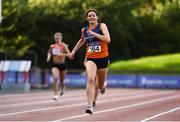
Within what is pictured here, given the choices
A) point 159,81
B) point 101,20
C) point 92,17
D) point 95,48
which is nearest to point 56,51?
point 95,48

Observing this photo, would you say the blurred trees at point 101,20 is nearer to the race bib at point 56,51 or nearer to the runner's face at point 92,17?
the race bib at point 56,51

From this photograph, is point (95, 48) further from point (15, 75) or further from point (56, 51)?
point (15, 75)

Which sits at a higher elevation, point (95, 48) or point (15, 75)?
point (95, 48)

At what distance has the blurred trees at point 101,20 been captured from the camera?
53.4 meters

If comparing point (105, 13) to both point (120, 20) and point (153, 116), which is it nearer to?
point (120, 20)

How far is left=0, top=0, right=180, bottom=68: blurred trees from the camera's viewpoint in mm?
53438

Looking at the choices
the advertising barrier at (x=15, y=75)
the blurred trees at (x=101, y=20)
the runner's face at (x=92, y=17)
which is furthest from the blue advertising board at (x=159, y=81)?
A: the runner's face at (x=92, y=17)

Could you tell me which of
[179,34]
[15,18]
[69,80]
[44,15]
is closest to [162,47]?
[179,34]

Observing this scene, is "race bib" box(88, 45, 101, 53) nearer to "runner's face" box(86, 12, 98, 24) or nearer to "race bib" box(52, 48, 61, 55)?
"runner's face" box(86, 12, 98, 24)

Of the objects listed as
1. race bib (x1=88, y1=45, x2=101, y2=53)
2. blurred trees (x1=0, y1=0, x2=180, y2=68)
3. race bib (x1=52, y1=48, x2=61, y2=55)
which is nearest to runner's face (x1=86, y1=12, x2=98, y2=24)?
race bib (x1=88, y1=45, x2=101, y2=53)

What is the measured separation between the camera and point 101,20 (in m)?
57.1

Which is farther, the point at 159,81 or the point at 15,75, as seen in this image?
the point at 159,81

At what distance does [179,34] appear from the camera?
69688mm

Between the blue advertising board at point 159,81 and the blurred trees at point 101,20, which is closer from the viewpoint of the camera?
the blue advertising board at point 159,81
